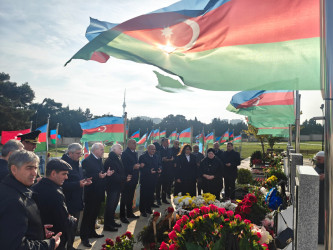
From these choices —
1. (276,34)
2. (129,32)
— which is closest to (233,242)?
(276,34)

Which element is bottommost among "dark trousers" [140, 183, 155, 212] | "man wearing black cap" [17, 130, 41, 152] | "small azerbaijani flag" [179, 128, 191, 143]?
"dark trousers" [140, 183, 155, 212]

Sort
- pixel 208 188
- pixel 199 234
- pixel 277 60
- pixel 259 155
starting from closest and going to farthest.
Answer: pixel 277 60 → pixel 199 234 → pixel 208 188 → pixel 259 155

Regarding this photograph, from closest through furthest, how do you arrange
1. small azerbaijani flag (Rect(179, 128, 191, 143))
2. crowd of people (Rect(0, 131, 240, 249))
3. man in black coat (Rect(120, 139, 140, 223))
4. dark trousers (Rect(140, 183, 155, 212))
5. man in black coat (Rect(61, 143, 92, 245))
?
1. crowd of people (Rect(0, 131, 240, 249))
2. man in black coat (Rect(61, 143, 92, 245))
3. man in black coat (Rect(120, 139, 140, 223))
4. dark trousers (Rect(140, 183, 155, 212))
5. small azerbaijani flag (Rect(179, 128, 191, 143))

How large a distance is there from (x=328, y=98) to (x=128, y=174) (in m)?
6.75

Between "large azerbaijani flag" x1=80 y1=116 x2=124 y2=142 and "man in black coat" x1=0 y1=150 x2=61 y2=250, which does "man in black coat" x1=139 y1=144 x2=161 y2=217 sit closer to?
"large azerbaijani flag" x1=80 y1=116 x2=124 y2=142

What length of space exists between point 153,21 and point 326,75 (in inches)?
61.4

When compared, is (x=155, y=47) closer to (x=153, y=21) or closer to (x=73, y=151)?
(x=153, y=21)

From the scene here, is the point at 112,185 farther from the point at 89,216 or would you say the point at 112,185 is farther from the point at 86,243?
the point at 86,243

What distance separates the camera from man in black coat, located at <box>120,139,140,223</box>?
25.3 feet

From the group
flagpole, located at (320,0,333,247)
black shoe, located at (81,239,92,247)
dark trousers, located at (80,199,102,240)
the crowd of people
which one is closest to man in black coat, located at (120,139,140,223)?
the crowd of people

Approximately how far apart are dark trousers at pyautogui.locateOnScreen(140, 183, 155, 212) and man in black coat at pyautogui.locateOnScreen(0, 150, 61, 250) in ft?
18.6

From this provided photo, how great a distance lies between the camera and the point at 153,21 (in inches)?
100

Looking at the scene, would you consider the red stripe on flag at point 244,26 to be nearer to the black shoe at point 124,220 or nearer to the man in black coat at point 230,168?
the black shoe at point 124,220

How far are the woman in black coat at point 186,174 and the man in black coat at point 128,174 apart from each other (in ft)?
4.77
